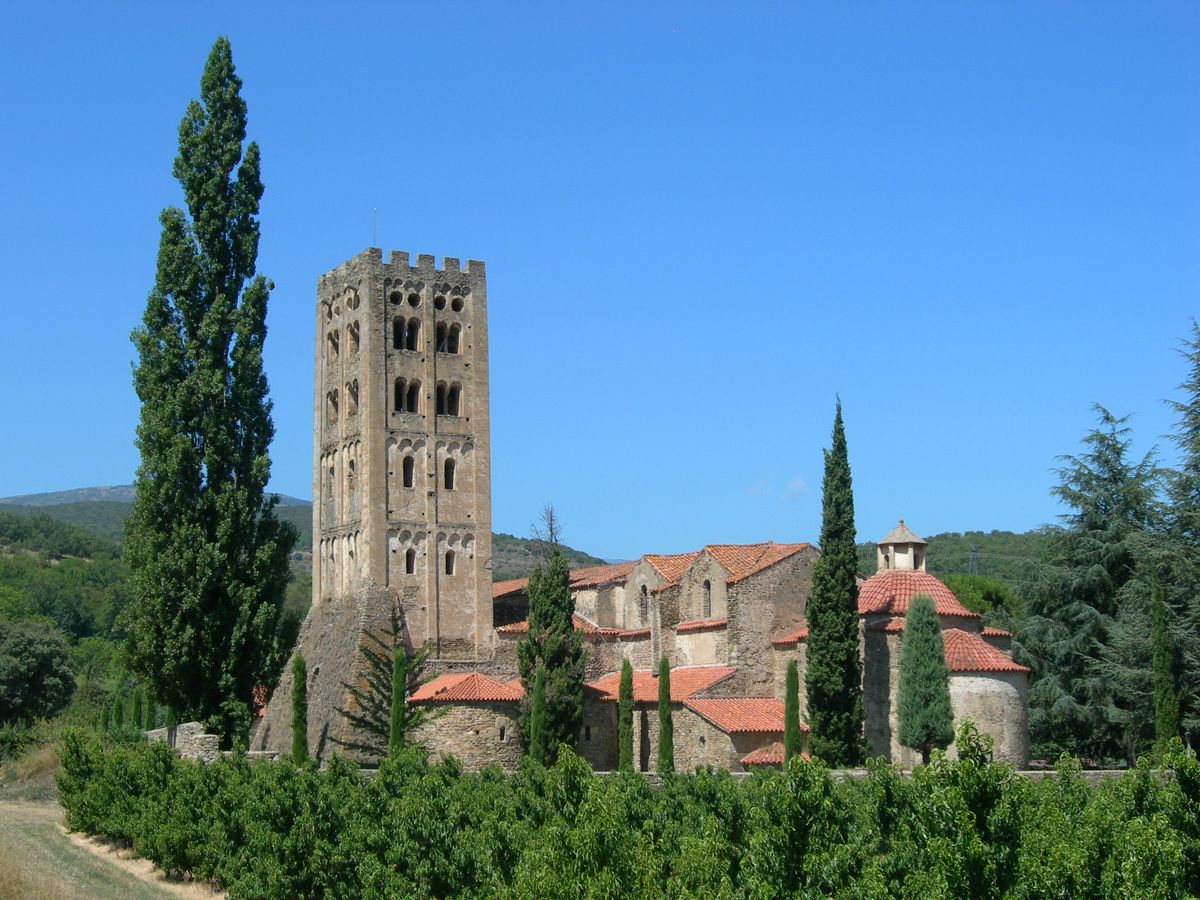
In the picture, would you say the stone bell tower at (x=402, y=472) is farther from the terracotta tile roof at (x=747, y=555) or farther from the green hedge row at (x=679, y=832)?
the green hedge row at (x=679, y=832)

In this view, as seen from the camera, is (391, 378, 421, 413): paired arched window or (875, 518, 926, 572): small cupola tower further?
(391, 378, 421, 413): paired arched window

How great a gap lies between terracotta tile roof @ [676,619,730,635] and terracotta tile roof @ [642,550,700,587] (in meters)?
1.55

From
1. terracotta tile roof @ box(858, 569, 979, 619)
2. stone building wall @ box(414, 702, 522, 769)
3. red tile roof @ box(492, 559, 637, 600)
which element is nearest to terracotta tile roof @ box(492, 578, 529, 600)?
red tile roof @ box(492, 559, 637, 600)

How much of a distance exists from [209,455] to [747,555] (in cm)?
1654

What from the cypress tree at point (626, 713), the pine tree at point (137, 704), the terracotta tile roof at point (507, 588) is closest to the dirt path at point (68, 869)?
the cypress tree at point (626, 713)

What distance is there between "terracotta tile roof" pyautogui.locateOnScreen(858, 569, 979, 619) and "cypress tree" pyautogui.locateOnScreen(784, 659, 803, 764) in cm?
351

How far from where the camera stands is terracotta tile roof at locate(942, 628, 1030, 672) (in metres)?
36.7

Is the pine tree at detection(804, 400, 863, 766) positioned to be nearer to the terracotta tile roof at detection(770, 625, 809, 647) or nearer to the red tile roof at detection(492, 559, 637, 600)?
the terracotta tile roof at detection(770, 625, 809, 647)

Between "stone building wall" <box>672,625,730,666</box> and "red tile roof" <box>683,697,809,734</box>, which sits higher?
"stone building wall" <box>672,625,730,666</box>

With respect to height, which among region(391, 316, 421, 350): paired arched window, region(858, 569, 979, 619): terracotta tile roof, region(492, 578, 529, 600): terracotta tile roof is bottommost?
region(858, 569, 979, 619): terracotta tile roof

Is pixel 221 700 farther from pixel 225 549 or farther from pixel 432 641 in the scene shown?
pixel 432 641

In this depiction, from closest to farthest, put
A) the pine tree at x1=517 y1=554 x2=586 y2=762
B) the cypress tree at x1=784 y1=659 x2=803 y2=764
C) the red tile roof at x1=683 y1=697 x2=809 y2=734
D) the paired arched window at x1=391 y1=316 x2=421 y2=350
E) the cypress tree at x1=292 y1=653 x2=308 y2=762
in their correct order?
the cypress tree at x1=784 y1=659 x2=803 y2=764, the cypress tree at x1=292 y1=653 x2=308 y2=762, the red tile roof at x1=683 y1=697 x2=809 y2=734, the pine tree at x1=517 y1=554 x2=586 y2=762, the paired arched window at x1=391 y1=316 x2=421 y2=350

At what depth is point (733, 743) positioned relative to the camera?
38.1 meters

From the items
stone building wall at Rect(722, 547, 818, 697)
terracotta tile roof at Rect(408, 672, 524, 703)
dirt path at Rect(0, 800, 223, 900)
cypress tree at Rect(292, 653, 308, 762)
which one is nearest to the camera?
dirt path at Rect(0, 800, 223, 900)
